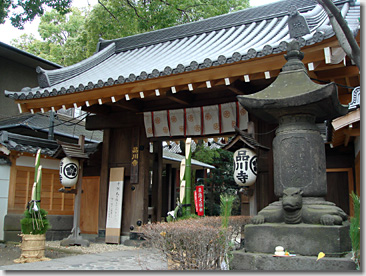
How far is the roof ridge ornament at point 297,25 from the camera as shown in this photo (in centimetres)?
591

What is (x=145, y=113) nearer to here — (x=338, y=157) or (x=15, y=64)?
(x=338, y=157)

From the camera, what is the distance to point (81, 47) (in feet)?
63.2

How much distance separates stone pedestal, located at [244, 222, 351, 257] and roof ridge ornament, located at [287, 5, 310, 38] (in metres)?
3.10

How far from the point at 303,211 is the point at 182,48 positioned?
6607mm

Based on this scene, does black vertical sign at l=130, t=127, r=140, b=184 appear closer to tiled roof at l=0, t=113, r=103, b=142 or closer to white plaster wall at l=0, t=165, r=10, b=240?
tiled roof at l=0, t=113, r=103, b=142

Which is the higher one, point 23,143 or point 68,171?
point 23,143

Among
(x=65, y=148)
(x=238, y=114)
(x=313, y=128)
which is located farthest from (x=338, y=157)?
(x=65, y=148)

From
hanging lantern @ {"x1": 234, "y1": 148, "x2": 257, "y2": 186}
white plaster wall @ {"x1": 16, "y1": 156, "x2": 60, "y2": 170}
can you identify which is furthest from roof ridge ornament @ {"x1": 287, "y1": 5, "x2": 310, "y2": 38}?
white plaster wall @ {"x1": 16, "y1": 156, "x2": 60, "y2": 170}

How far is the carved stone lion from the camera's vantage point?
14.8 ft

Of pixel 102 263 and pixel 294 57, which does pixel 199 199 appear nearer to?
pixel 102 263

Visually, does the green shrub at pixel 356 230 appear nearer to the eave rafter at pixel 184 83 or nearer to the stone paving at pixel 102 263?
the stone paving at pixel 102 263

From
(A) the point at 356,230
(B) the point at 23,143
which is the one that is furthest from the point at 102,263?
(B) the point at 23,143

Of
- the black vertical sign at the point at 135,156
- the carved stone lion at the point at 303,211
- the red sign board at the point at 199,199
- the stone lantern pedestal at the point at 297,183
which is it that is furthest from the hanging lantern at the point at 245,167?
the black vertical sign at the point at 135,156

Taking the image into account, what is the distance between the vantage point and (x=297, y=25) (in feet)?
19.7
